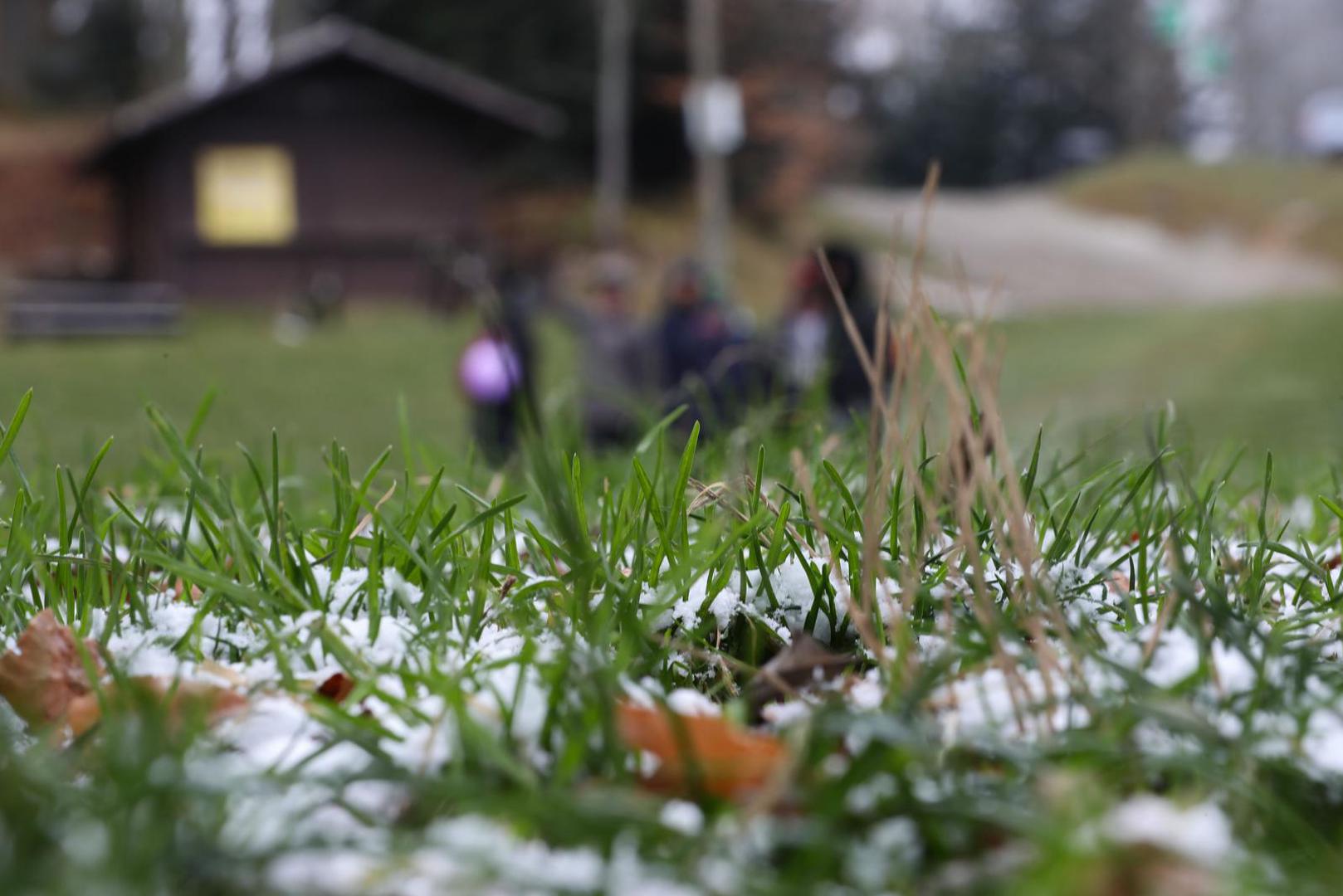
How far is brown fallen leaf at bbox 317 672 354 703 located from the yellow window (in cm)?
2622

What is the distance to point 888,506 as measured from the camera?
1679 mm

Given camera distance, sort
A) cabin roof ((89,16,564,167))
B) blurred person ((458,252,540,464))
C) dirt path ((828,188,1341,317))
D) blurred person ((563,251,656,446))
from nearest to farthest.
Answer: blurred person ((458,252,540,464))
blurred person ((563,251,656,446))
cabin roof ((89,16,564,167))
dirt path ((828,188,1341,317))

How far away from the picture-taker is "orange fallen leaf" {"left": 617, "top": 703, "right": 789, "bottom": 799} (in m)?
0.99

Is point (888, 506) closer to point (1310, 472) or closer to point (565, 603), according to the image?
point (565, 603)

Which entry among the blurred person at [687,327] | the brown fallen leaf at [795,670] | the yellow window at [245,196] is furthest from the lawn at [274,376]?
the brown fallen leaf at [795,670]

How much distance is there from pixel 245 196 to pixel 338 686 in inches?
1068

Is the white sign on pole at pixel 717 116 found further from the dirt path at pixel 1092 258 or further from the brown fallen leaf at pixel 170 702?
the brown fallen leaf at pixel 170 702

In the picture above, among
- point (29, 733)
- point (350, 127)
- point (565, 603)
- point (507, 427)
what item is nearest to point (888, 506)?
point (565, 603)

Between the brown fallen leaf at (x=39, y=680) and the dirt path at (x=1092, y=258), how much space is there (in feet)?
97.0

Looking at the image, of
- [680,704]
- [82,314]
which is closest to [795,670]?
[680,704]

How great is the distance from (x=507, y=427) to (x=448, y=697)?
747cm

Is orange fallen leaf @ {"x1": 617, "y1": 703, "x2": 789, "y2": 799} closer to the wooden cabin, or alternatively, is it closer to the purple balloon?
the purple balloon

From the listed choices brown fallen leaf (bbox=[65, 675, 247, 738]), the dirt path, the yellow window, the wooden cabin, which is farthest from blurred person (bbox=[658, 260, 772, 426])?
the dirt path

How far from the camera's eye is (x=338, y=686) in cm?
127
